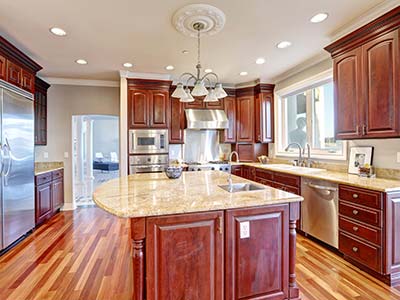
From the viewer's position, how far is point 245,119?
5586 millimetres

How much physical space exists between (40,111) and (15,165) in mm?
1943

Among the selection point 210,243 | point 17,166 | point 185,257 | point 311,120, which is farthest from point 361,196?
point 17,166

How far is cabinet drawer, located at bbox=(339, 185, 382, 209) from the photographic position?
2.32 metres

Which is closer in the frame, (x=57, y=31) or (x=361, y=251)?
(x=361, y=251)

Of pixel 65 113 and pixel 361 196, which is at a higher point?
pixel 65 113

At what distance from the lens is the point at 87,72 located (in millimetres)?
4621

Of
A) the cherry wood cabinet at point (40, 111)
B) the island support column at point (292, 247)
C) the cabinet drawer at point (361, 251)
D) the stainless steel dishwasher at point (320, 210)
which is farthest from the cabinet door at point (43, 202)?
the cabinet drawer at point (361, 251)

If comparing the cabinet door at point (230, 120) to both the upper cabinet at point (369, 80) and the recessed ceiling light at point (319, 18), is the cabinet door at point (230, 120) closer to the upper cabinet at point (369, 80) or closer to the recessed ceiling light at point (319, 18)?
the upper cabinet at point (369, 80)

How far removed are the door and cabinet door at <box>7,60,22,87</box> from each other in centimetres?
21

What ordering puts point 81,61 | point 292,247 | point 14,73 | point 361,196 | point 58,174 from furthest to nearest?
point 58,174
point 81,61
point 14,73
point 361,196
point 292,247

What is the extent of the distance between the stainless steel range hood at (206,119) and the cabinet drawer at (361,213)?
3.04 meters

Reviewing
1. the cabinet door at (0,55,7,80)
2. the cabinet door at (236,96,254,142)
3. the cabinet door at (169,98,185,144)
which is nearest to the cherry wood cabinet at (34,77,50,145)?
the cabinet door at (0,55,7,80)

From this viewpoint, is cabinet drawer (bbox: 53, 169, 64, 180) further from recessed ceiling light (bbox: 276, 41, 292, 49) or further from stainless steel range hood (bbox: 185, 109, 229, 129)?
recessed ceiling light (bbox: 276, 41, 292, 49)

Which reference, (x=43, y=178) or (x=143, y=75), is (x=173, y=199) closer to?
(x=43, y=178)
